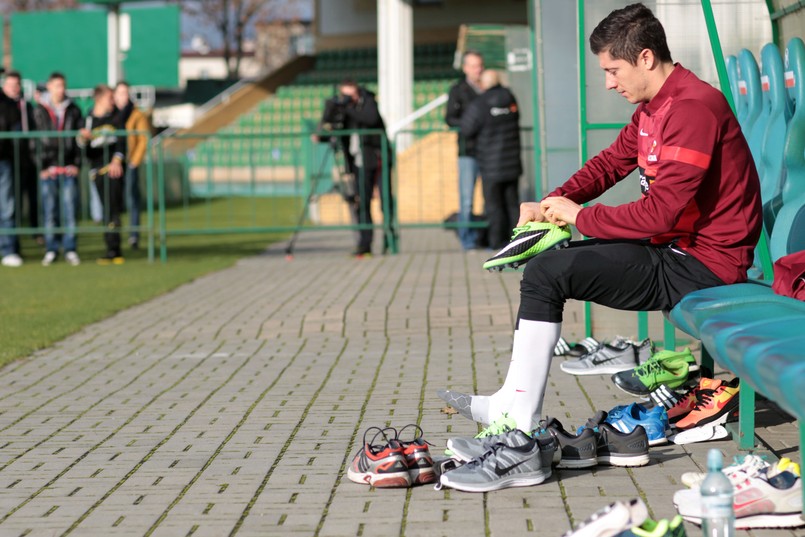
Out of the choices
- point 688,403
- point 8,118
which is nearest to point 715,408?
point 688,403

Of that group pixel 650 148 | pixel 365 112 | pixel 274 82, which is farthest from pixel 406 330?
pixel 274 82

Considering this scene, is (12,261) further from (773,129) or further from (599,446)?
(599,446)

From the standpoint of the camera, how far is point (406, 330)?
8711 millimetres

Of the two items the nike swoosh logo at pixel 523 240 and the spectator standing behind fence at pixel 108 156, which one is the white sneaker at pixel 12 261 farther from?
the nike swoosh logo at pixel 523 240

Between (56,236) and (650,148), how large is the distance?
491 inches

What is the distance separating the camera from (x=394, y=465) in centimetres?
446

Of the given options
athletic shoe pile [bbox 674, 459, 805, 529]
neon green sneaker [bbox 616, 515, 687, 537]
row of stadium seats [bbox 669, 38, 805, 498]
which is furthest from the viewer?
athletic shoe pile [bbox 674, 459, 805, 529]

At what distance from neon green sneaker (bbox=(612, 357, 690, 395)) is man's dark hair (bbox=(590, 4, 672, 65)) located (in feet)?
5.27

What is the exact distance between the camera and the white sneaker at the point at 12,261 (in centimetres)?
1552

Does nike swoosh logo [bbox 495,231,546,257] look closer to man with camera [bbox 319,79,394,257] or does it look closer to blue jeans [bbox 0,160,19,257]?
man with camera [bbox 319,79,394,257]

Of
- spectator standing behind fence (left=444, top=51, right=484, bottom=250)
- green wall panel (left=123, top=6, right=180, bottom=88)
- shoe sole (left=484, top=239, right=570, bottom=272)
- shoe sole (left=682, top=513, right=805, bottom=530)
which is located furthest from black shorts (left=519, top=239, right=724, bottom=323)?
green wall panel (left=123, top=6, right=180, bottom=88)

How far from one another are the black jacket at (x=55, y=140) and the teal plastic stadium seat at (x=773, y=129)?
34.9 feet

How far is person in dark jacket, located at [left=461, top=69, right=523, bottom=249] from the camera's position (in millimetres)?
14188

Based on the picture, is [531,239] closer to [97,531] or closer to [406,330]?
[97,531]
